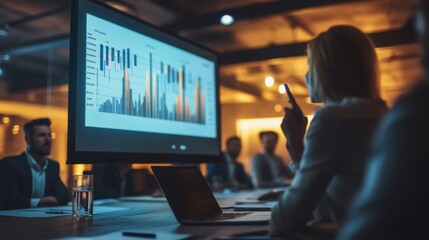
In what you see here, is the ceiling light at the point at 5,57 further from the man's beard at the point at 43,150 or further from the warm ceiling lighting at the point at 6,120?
the man's beard at the point at 43,150

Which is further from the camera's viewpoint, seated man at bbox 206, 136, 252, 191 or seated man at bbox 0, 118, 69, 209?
seated man at bbox 206, 136, 252, 191

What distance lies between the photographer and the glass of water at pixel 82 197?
3.84ft

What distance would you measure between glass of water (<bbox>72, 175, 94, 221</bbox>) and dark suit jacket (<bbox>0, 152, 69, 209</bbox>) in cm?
143

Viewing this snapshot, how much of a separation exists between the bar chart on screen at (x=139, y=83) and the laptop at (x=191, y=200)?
23 cm

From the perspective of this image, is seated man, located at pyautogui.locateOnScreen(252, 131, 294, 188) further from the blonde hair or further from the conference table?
the blonde hair

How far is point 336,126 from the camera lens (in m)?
0.73

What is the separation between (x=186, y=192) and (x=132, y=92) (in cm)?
36

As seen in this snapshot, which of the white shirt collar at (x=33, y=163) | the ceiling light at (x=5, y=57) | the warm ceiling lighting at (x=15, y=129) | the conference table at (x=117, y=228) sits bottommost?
the conference table at (x=117, y=228)

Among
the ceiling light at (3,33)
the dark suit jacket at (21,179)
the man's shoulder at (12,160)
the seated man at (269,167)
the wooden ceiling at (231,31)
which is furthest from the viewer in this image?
the ceiling light at (3,33)

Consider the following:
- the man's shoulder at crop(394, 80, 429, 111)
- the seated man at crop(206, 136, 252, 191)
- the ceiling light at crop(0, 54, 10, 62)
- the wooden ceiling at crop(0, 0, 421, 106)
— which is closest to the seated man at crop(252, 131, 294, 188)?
the seated man at crop(206, 136, 252, 191)

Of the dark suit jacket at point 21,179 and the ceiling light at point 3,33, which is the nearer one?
the dark suit jacket at point 21,179

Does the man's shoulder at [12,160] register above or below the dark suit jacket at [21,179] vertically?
above

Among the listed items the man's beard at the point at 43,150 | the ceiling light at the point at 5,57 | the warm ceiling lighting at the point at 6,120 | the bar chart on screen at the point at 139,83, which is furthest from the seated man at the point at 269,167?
the ceiling light at the point at 5,57

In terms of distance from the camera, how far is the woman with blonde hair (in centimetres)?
72
